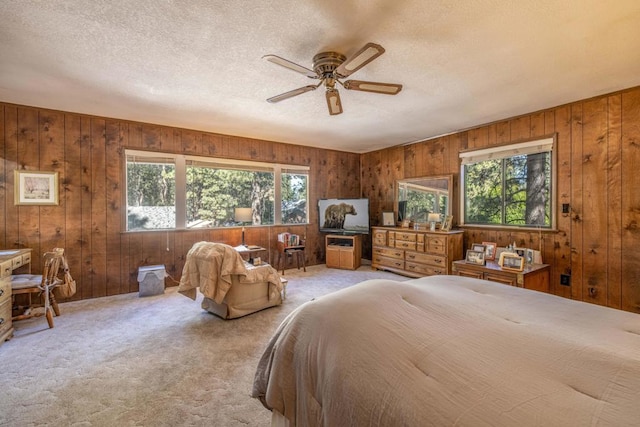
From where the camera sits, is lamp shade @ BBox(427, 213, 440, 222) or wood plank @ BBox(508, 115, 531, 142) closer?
wood plank @ BBox(508, 115, 531, 142)

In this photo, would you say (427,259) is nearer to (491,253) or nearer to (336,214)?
(491,253)

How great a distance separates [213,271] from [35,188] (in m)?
2.82

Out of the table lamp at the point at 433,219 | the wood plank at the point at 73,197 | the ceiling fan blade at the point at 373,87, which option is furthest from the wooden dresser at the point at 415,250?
the wood plank at the point at 73,197

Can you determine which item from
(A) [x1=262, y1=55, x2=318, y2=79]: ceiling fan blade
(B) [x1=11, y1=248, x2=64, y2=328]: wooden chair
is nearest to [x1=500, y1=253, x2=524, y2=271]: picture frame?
(A) [x1=262, y1=55, x2=318, y2=79]: ceiling fan blade

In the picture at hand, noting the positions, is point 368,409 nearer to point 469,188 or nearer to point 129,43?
point 129,43

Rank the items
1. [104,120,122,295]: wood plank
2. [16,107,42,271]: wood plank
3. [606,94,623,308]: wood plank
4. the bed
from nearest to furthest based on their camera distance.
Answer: the bed, [606,94,623,308]: wood plank, [16,107,42,271]: wood plank, [104,120,122,295]: wood plank

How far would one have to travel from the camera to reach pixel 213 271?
9.69 feet

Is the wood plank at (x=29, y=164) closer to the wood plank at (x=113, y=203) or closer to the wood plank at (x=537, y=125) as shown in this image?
the wood plank at (x=113, y=203)

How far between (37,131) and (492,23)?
5211 millimetres

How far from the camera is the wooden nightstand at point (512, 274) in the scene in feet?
10.3

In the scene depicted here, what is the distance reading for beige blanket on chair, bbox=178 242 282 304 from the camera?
2953mm

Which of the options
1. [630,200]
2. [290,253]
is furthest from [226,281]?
[630,200]

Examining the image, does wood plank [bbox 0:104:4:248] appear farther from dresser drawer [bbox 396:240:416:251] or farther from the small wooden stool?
dresser drawer [bbox 396:240:416:251]

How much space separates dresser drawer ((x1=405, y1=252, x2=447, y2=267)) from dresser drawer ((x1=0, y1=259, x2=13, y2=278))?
5.19 metres
